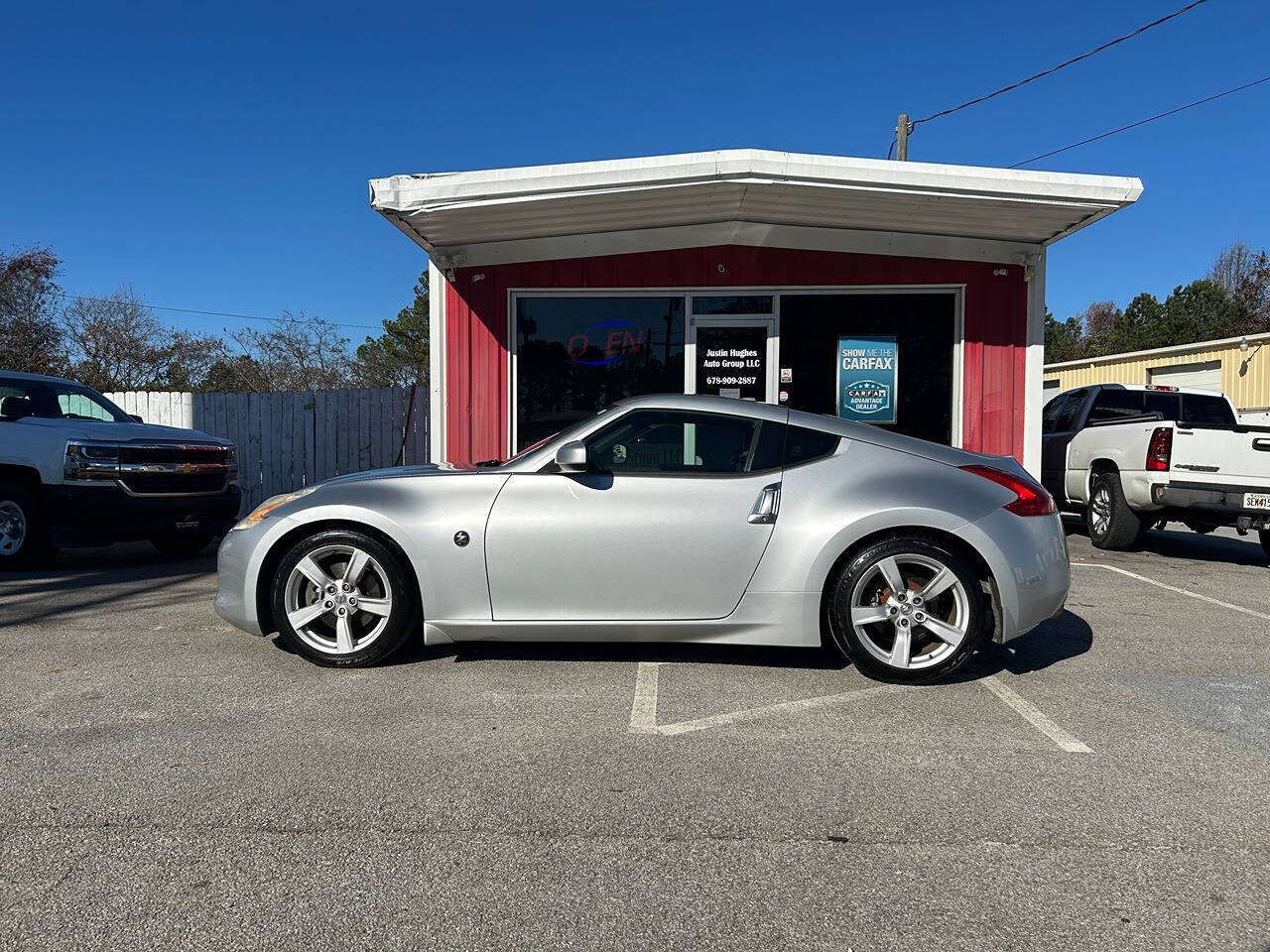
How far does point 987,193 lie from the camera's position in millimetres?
7281

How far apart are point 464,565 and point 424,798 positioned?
1.47 metres

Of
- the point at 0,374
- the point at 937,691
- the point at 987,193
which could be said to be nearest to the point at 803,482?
the point at 937,691

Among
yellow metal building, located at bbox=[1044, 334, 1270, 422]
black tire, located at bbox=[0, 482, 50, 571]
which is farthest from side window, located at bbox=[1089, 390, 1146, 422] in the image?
black tire, located at bbox=[0, 482, 50, 571]

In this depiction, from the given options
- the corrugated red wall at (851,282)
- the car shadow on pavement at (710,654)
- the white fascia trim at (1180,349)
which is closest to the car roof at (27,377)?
the corrugated red wall at (851,282)

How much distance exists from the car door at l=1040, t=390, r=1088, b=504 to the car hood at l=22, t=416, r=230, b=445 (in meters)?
9.13

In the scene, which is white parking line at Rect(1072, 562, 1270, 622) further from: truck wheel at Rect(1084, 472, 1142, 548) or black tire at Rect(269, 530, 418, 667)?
black tire at Rect(269, 530, 418, 667)

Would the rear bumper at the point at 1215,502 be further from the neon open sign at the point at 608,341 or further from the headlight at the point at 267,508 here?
the headlight at the point at 267,508

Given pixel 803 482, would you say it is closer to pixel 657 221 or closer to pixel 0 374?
pixel 657 221

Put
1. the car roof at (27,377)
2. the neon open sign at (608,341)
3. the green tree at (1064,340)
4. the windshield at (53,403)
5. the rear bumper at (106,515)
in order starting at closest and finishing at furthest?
the rear bumper at (106,515), the windshield at (53,403), the car roof at (27,377), the neon open sign at (608,341), the green tree at (1064,340)

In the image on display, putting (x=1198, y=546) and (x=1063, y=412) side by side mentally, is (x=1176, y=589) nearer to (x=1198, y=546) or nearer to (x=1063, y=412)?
(x=1198, y=546)

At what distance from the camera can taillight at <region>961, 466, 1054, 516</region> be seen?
4.25 meters

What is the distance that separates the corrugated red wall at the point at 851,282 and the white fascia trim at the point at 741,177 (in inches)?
67.7

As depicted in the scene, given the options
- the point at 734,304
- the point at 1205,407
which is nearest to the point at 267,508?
the point at 734,304

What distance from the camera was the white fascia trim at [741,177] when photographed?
23.4 feet
